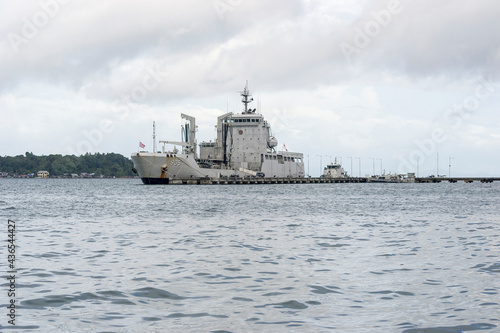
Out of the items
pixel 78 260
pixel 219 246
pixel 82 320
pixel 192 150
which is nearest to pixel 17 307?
pixel 82 320

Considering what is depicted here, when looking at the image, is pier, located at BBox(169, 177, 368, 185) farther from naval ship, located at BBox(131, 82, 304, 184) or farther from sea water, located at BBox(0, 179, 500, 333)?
sea water, located at BBox(0, 179, 500, 333)

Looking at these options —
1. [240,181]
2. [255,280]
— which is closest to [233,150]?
[240,181]

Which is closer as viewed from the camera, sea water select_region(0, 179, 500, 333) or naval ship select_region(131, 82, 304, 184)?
sea water select_region(0, 179, 500, 333)

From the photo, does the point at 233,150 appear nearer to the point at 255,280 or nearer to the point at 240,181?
the point at 240,181

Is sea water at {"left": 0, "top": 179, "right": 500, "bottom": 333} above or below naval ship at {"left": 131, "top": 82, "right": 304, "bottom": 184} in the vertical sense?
below

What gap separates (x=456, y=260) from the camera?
1788cm

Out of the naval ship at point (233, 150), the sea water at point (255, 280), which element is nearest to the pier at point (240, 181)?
the naval ship at point (233, 150)

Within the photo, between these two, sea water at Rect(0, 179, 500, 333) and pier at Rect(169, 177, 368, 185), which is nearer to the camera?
sea water at Rect(0, 179, 500, 333)

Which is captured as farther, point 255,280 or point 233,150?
point 233,150

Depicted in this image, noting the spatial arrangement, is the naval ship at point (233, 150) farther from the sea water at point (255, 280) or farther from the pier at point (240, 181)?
the sea water at point (255, 280)

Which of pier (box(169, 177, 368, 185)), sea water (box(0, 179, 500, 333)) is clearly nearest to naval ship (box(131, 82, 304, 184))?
pier (box(169, 177, 368, 185))

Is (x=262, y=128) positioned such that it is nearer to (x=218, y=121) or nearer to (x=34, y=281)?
(x=218, y=121)

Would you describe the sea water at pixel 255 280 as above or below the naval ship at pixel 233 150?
below

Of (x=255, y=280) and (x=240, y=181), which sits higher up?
(x=240, y=181)
